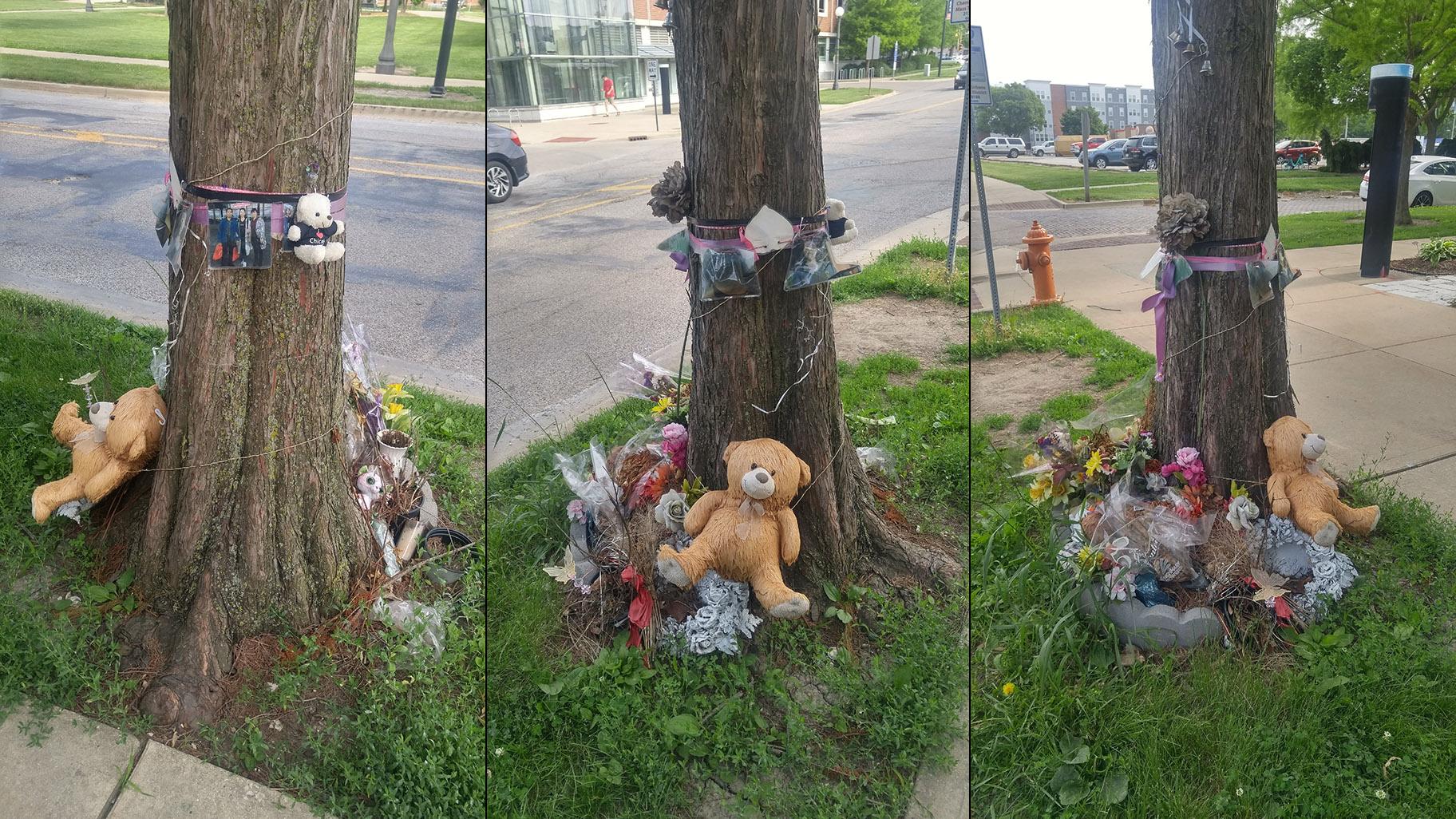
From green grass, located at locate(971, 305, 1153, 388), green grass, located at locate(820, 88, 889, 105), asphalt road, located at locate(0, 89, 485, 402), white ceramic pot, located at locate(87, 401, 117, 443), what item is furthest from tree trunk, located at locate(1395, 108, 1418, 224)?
green grass, located at locate(820, 88, 889, 105)

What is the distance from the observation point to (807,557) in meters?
3.20

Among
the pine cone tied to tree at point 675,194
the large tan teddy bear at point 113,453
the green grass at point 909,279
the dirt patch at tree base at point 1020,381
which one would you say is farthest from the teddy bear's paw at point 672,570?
the green grass at point 909,279

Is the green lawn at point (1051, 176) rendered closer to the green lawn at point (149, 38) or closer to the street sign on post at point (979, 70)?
the street sign on post at point (979, 70)

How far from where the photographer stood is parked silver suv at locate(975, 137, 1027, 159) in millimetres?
8203

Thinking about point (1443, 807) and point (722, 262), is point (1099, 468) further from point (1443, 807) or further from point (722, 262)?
point (722, 262)

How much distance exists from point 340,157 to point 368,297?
174 inches

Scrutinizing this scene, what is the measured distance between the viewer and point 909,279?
7.22m

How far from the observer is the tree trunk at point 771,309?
2830mm

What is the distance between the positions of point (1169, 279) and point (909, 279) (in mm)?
3777

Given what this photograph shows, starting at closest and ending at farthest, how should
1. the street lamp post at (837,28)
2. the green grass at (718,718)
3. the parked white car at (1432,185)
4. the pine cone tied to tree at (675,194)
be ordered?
the green grass at (718,718) < the pine cone tied to tree at (675,194) < the parked white car at (1432,185) < the street lamp post at (837,28)

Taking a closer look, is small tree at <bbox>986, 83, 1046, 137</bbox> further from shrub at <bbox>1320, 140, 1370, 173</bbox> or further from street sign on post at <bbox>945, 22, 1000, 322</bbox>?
shrub at <bbox>1320, 140, 1370, 173</bbox>

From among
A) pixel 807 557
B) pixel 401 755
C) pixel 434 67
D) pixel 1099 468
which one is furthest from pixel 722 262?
pixel 434 67

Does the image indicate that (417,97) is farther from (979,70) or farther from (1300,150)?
(1300,150)

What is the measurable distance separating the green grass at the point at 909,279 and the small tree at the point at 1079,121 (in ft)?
4.34
